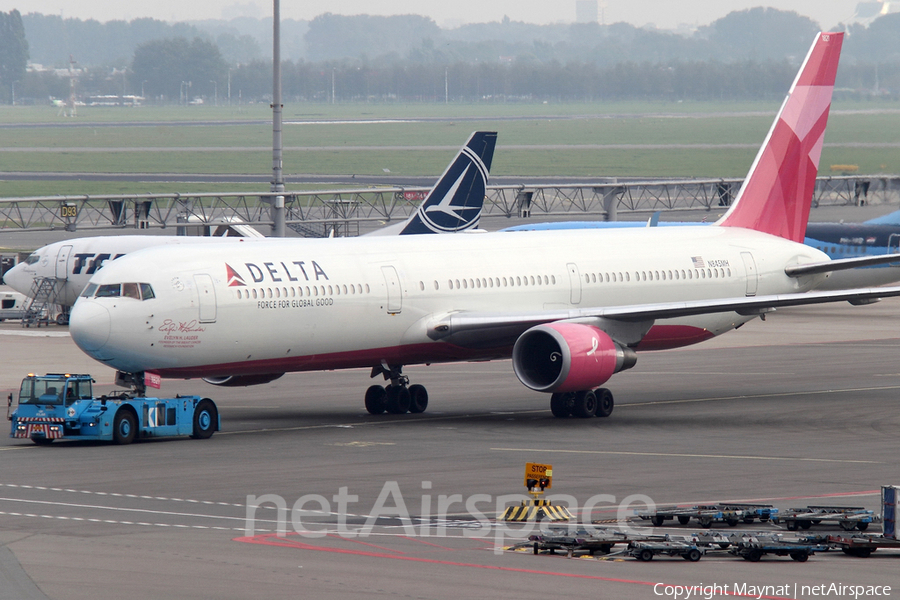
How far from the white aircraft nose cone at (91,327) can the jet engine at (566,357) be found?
33.0ft

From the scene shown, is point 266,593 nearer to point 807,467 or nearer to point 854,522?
point 854,522

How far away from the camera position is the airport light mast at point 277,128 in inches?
1998

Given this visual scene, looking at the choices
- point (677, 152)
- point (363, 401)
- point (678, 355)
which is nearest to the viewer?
point (363, 401)

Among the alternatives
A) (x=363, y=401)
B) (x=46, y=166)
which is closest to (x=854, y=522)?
(x=363, y=401)

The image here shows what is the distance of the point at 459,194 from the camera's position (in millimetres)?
55781

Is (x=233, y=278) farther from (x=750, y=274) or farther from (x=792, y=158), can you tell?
(x=792, y=158)

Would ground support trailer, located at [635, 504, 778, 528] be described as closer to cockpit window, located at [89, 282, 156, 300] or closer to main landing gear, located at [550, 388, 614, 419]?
main landing gear, located at [550, 388, 614, 419]

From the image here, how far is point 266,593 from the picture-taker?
54.5 feet

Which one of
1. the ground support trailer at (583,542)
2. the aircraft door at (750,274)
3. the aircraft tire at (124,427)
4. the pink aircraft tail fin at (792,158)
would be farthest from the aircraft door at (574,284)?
the ground support trailer at (583,542)

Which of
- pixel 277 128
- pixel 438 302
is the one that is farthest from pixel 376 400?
pixel 277 128

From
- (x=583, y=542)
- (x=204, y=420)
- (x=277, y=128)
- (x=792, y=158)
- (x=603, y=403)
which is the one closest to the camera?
(x=583, y=542)

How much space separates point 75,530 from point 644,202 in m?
110

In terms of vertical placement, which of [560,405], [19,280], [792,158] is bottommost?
[560,405]

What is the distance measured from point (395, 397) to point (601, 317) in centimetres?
602
